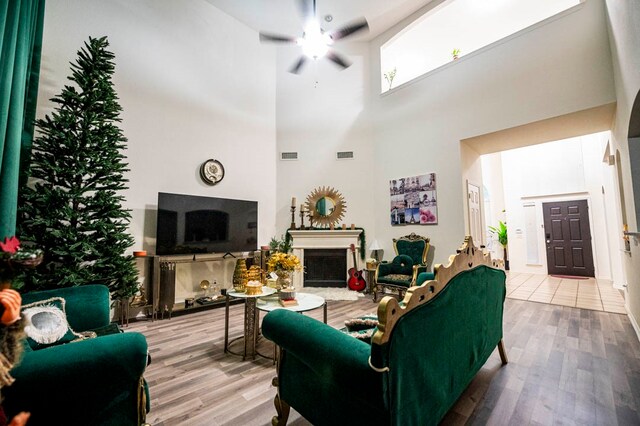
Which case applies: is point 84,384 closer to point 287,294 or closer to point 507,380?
point 287,294

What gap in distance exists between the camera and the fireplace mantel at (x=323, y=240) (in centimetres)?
533

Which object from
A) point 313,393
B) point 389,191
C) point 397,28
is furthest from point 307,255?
point 397,28

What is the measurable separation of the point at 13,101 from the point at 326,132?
465 cm

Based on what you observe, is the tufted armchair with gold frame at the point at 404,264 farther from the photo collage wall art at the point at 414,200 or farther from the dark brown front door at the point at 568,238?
the dark brown front door at the point at 568,238

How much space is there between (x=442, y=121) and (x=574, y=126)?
1803mm

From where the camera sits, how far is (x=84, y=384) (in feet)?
3.23

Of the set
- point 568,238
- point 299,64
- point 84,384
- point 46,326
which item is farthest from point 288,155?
point 568,238

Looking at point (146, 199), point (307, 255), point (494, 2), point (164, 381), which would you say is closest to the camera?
point (164, 381)

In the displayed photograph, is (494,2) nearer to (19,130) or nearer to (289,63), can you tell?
(289,63)

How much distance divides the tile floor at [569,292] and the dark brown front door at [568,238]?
0.43m

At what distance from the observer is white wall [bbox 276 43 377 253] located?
562 centimetres

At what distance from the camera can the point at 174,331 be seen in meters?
3.04

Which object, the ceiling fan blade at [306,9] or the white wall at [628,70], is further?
the ceiling fan blade at [306,9]

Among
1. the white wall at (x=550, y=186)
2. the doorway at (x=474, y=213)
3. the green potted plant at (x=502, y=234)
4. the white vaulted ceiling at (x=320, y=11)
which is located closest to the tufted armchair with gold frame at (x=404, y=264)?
the doorway at (x=474, y=213)
